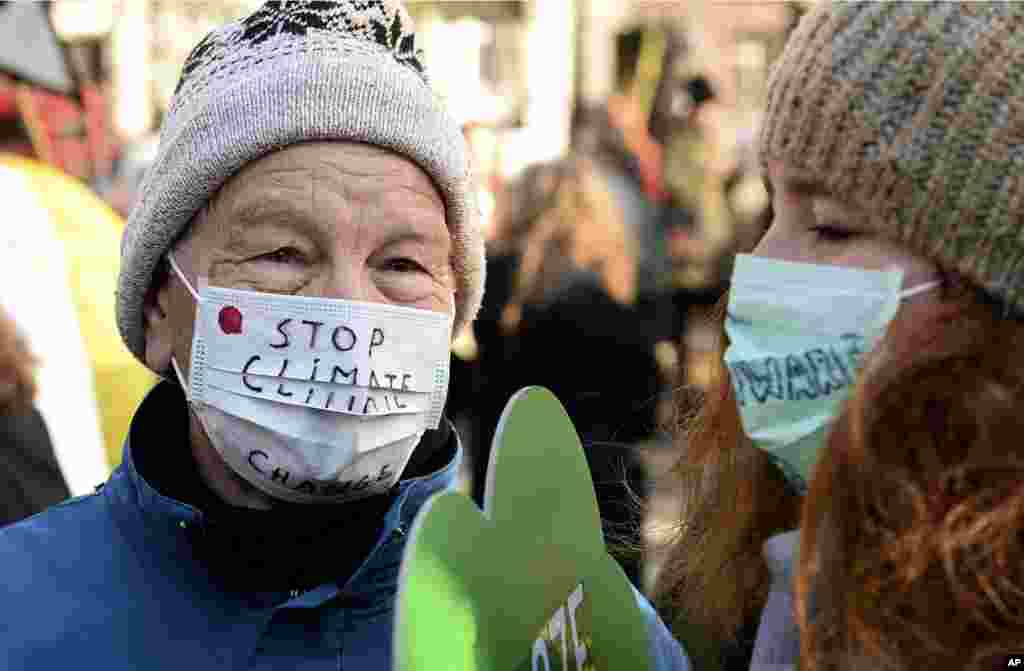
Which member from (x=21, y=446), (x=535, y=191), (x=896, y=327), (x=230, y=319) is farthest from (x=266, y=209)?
(x=535, y=191)

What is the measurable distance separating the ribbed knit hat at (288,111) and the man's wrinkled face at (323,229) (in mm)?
31

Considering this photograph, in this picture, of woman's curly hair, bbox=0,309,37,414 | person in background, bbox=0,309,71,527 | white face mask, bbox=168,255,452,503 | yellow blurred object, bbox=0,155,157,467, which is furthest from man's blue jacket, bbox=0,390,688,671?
yellow blurred object, bbox=0,155,157,467

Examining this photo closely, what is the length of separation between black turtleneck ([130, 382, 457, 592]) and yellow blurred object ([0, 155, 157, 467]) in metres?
2.08

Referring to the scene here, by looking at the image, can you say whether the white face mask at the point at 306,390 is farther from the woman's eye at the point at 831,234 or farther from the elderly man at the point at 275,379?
the woman's eye at the point at 831,234

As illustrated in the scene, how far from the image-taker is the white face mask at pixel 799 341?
1.63 meters

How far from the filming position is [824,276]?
168 cm

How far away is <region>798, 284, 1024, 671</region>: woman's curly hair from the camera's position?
1.43 metres

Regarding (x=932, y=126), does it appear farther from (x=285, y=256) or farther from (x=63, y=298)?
(x=63, y=298)

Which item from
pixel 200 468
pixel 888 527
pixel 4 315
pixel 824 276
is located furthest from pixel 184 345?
pixel 4 315

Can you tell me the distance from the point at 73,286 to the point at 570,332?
2064 mm

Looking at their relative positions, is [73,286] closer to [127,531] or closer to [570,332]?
[570,332]

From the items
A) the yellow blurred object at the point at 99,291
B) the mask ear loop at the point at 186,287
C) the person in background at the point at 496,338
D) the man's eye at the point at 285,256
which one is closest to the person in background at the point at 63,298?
the yellow blurred object at the point at 99,291

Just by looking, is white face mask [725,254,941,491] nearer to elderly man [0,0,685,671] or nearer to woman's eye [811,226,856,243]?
woman's eye [811,226,856,243]

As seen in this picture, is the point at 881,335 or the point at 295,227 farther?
the point at 295,227
